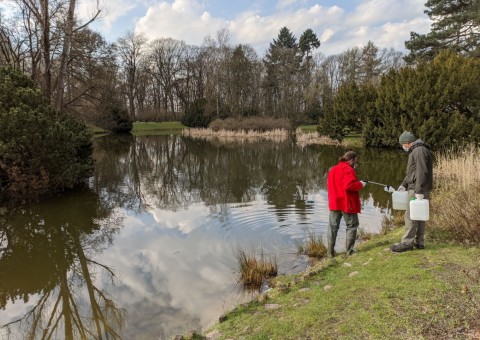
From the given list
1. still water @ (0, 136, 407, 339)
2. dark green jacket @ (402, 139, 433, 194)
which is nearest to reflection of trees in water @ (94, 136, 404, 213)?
still water @ (0, 136, 407, 339)

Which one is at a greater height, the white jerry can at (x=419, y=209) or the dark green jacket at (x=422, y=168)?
the dark green jacket at (x=422, y=168)

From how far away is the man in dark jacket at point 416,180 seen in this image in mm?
4941

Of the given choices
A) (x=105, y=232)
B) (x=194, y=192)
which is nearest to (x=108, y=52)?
(x=194, y=192)

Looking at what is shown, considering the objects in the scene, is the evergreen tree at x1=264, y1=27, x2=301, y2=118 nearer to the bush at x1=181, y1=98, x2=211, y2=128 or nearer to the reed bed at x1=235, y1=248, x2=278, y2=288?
the bush at x1=181, y1=98, x2=211, y2=128

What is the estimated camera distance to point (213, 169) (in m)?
18.5

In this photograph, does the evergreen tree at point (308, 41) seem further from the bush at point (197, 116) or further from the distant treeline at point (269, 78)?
the bush at point (197, 116)

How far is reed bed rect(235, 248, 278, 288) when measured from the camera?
5828mm

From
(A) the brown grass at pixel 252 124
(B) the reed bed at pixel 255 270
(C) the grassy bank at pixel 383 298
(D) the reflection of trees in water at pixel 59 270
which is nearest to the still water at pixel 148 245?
(D) the reflection of trees in water at pixel 59 270

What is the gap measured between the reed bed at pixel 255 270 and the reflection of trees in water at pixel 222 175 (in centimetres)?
398

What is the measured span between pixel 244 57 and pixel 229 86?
174 inches

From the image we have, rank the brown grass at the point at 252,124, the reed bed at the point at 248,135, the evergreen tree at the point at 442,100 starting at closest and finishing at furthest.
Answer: the evergreen tree at the point at 442,100, the reed bed at the point at 248,135, the brown grass at the point at 252,124

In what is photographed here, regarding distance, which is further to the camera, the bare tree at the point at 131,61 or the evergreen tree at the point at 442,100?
the bare tree at the point at 131,61

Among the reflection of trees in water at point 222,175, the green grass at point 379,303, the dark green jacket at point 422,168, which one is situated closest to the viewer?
the green grass at point 379,303

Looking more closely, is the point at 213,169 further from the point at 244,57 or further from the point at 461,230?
the point at 244,57
